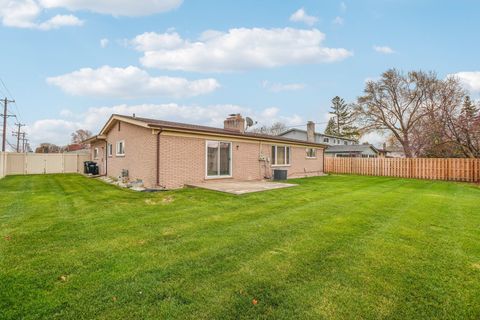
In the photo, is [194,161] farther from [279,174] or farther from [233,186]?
[279,174]

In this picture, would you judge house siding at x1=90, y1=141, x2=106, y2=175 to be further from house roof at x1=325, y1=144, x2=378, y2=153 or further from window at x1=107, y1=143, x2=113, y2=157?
house roof at x1=325, y1=144, x2=378, y2=153

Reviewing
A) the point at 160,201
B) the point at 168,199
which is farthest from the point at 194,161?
the point at 160,201

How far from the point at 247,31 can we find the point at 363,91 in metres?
22.6

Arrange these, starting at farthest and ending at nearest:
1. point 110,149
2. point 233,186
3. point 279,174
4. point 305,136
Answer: point 305,136, point 110,149, point 279,174, point 233,186

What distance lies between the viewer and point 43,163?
21266 mm

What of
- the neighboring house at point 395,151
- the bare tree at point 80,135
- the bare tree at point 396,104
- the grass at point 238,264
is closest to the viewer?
the grass at point 238,264

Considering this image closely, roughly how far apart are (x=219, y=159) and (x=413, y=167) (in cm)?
1464

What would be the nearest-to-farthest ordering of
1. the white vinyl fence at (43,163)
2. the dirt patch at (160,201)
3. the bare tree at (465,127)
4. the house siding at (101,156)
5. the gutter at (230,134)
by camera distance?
the dirt patch at (160,201)
the gutter at (230,134)
the bare tree at (465,127)
the house siding at (101,156)
the white vinyl fence at (43,163)

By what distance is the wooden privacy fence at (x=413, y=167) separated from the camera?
650 inches

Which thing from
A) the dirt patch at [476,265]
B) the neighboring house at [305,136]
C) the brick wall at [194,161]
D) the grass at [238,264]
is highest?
the neighboring house at [305,136]

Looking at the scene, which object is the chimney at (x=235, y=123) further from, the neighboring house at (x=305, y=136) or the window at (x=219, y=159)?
the neighboring house at (x=305, y=136)

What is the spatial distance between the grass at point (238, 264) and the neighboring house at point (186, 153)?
405 cm

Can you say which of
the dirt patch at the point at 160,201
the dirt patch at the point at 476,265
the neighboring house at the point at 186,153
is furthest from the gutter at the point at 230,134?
the dirt patch at the point at 476,265

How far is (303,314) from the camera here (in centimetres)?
235
